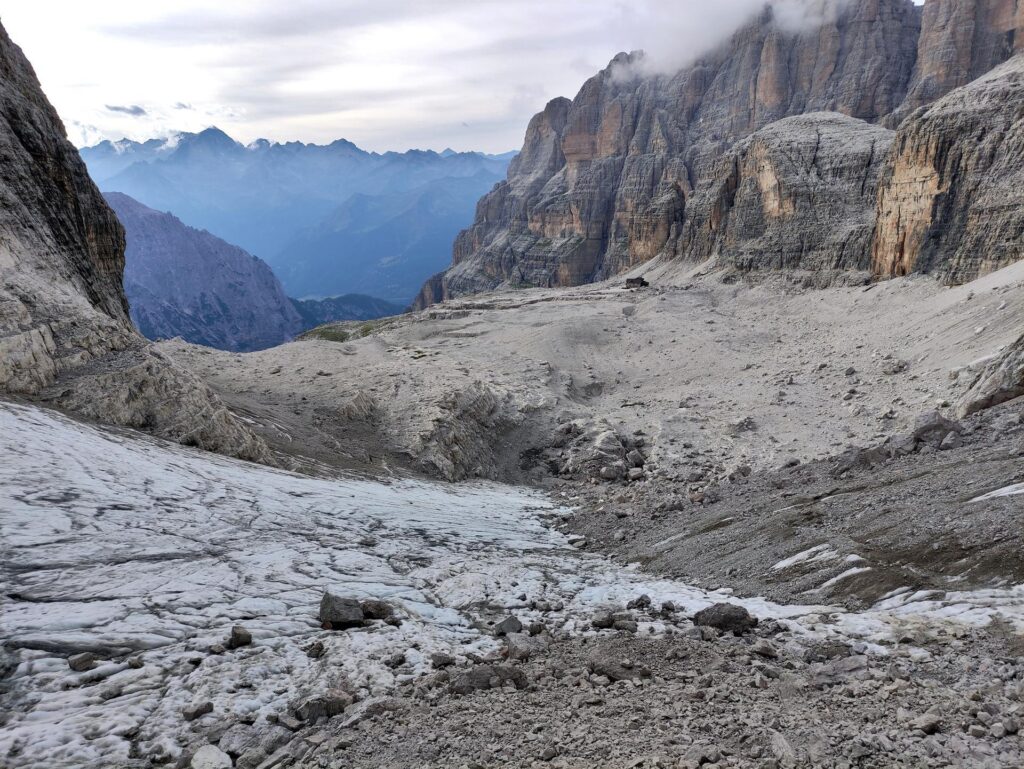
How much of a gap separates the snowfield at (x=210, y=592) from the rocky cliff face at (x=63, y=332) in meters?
1.53

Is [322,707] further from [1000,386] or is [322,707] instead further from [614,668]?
[1000,386]

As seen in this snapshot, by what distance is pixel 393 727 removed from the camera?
573 cm

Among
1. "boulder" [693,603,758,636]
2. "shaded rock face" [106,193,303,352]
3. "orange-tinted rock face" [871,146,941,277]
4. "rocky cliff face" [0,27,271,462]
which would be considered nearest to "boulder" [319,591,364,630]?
"boulder" [693,603,758,636]

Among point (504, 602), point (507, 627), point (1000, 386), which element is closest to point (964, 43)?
point (1000, 386)

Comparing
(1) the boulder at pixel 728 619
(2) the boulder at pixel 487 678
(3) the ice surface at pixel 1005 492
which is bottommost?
(2) the boulder at pixel 487 678

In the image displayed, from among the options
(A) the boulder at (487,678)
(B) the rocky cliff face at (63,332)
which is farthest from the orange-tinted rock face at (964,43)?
(A) the boulder at (487,678)

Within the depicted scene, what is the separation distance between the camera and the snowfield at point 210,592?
6.00m

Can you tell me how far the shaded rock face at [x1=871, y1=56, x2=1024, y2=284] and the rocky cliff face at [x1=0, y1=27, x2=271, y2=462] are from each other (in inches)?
1672

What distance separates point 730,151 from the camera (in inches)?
2645

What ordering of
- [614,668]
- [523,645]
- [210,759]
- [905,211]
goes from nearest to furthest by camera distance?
1. [210,759]
2. [614,668]
3. [523,645]
4. [905,211]

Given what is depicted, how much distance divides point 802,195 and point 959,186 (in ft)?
48.2

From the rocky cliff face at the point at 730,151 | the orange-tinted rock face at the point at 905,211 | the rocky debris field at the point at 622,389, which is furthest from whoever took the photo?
the rocky cliff face at the point at 730,151

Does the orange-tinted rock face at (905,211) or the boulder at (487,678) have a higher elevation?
the orange-tinted rock face at (905,211)

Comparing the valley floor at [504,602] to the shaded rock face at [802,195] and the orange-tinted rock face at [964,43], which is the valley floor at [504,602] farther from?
the orange-tinted rock face at [964,43]
